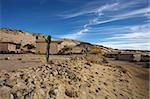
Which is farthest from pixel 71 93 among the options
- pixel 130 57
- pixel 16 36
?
pixel 16 36

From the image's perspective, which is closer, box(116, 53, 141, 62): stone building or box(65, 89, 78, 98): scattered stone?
box(65, 89, 78, 98): scattered stone

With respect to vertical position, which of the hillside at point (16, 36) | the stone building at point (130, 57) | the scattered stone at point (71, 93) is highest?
the hillside at point (16, 36)

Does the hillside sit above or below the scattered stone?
above

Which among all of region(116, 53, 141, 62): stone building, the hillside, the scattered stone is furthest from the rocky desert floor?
the hillside

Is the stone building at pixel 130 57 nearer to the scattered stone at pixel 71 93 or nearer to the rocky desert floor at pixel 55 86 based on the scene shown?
the rocky desert floor at pixel 55 86

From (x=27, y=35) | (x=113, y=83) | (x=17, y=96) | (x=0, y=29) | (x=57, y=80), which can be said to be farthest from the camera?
(x=27, y=35)

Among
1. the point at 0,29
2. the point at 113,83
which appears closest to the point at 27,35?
the point at 0,29

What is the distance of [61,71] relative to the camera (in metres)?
14.4

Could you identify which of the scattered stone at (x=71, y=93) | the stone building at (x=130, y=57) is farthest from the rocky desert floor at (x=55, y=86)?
the stone building at (x=130, y=57)

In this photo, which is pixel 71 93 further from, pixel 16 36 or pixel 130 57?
pixel 16 36

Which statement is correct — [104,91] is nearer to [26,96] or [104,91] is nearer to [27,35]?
[26,96]

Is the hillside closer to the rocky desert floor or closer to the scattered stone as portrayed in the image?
the rocky desert floor

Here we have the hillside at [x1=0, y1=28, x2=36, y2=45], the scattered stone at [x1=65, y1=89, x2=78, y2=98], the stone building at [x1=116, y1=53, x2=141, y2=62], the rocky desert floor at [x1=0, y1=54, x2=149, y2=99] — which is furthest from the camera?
the hillside at [x1=0, y1=28, x2=36, y2=45]

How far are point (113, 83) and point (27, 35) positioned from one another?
88.8m
